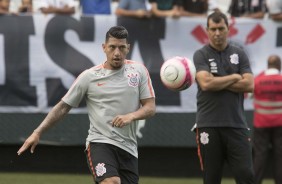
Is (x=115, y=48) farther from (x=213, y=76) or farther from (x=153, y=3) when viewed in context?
(x=153, y=3)

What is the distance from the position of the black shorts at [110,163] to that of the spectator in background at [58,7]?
17.9ft

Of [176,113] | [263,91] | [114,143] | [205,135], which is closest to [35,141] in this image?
[114,143]

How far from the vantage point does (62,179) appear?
41.8 feet

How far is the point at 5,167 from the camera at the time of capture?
1351cm

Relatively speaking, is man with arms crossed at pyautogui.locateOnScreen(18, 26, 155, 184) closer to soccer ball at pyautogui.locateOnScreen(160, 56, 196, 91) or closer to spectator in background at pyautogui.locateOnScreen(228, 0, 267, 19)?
soccer ball at pyautogui.locateOnScreen(160, 56, 196, 91)

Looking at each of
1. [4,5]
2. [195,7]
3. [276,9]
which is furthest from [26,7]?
[276,9]

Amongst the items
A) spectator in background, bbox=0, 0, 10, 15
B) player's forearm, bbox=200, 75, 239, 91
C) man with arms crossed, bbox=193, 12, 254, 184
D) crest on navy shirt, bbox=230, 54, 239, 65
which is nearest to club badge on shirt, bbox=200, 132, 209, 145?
man with arms crossed, bbox=193, 12, 254, 184

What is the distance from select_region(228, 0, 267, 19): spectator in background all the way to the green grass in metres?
2.70

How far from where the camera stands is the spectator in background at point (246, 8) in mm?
13281

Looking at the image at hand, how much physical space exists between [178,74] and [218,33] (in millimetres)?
634

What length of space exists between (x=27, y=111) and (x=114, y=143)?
545cm

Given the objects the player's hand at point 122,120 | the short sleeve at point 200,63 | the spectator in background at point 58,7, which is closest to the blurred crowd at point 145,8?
the spectator in background at point 58,7

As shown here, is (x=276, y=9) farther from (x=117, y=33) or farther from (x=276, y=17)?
(x=117, y=33)

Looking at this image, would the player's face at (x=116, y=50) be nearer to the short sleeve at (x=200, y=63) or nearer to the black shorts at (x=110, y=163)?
the black shorts at (x=110, y=163)
